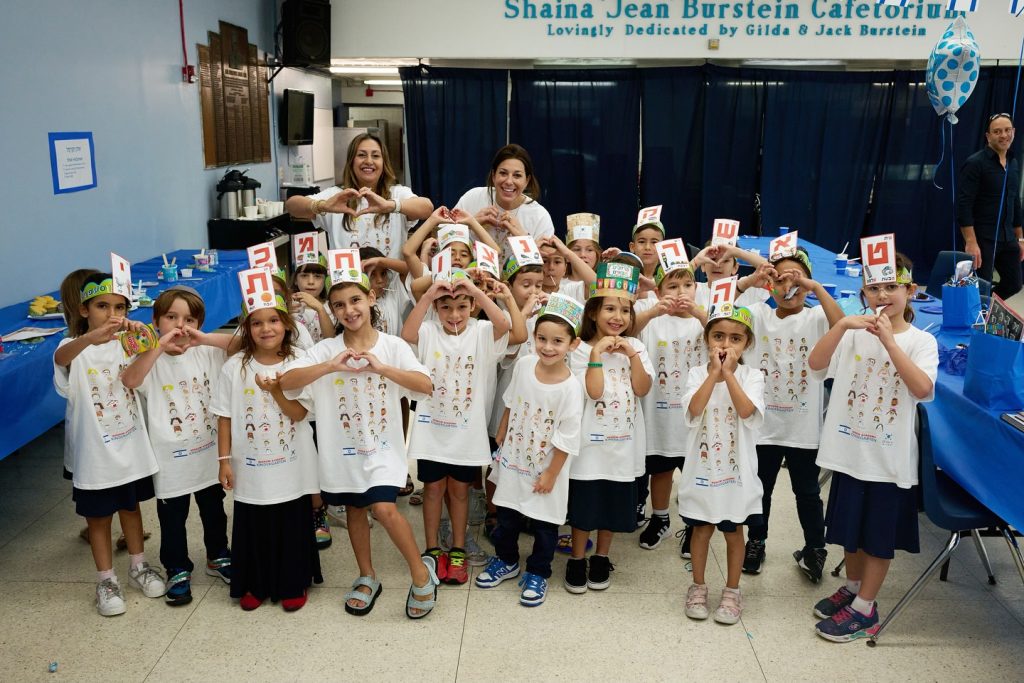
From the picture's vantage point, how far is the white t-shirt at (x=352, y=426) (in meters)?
2.55

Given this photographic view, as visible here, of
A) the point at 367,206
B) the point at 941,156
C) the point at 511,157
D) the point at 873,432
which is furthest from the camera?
the point at 941,156

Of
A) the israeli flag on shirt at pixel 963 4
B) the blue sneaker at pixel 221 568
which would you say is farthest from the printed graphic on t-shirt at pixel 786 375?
the israeli flag on shirt at pixel 963 4

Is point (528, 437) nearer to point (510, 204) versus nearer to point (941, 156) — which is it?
point (510, 204)

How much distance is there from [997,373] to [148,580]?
292cm

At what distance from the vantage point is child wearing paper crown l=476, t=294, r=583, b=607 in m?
2.57

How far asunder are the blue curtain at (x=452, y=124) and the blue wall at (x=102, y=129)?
72.5 inches

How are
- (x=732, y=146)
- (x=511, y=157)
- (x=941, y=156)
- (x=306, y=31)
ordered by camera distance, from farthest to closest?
(x=732, y=146)
(x=941, y=156)
(x=306, y=31)
(x=511, y=157)

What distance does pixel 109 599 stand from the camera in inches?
105

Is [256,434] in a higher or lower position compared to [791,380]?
lower

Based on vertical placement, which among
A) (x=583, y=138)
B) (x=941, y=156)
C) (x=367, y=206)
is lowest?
(x=367, y=206)

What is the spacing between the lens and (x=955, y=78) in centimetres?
472

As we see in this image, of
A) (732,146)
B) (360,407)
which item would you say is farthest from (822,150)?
(360,407)

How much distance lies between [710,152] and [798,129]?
875mm

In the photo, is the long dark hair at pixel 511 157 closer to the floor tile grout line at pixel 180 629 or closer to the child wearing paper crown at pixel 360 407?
the child wearing paper crown at pixel 360 407
